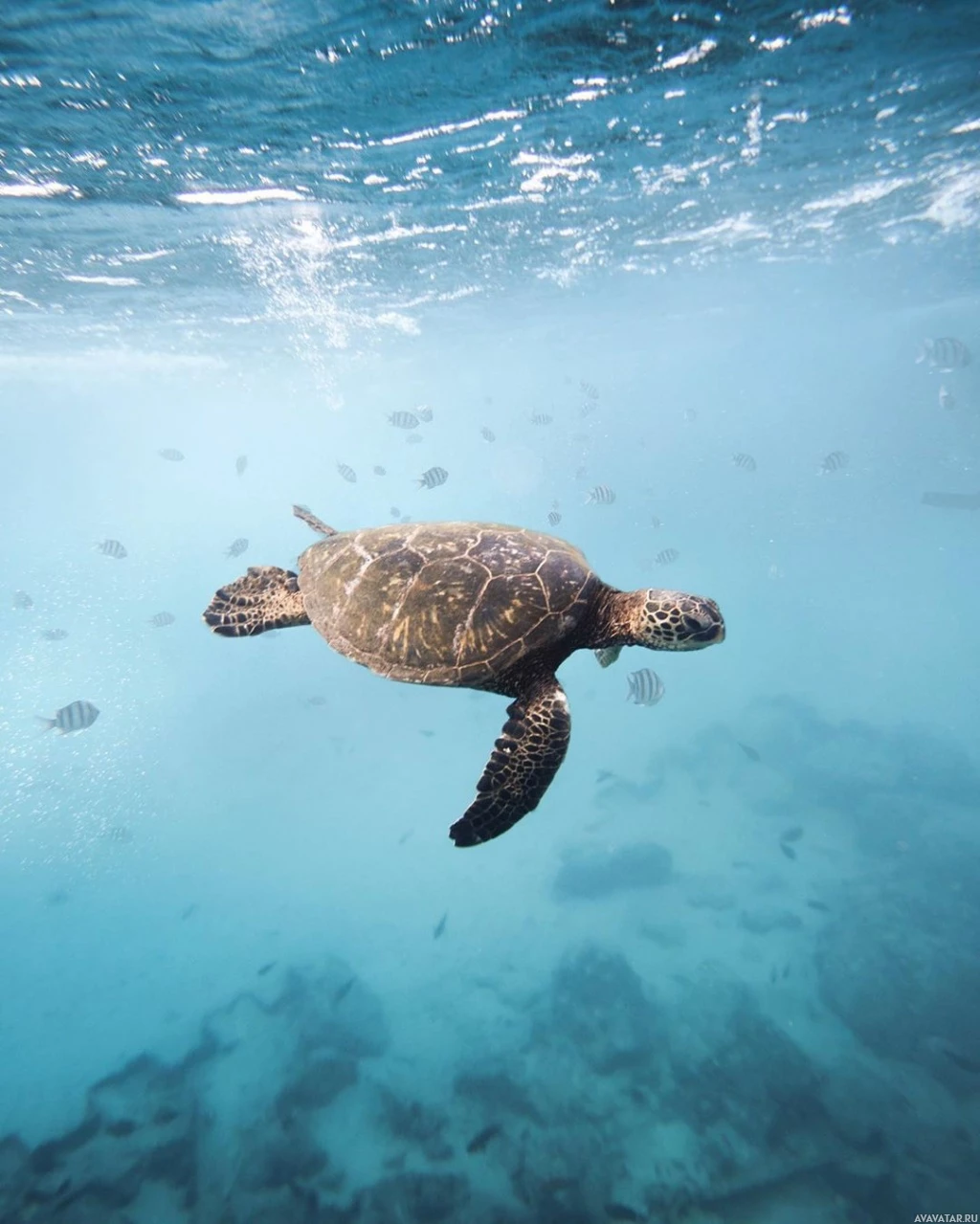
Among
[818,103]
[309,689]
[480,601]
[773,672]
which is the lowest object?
[773,672]

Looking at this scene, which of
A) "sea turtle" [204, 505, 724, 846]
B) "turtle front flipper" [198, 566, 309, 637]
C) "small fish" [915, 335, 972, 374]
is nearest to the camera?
"sea turtle" [204, 505, 724, 846]

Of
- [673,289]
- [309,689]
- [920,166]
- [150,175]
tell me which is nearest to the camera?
[150,175]

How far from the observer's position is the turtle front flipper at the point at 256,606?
18.5 feet

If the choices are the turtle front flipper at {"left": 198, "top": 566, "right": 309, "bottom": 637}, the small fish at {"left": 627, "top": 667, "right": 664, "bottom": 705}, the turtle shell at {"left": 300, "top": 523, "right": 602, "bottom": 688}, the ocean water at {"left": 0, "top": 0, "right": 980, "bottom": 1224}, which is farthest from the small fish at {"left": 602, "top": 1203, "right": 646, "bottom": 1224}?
the turtle front flipper at {"left": 198, "top": 566, "right": 309, "bottom": 637}

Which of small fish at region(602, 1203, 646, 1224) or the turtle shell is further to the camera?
small fish at region(602, 1203, 646, 1224)

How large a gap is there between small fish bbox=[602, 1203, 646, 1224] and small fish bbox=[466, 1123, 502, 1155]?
1.86m

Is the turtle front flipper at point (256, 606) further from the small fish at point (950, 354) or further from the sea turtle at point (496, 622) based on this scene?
the small fish at point (950, 354)

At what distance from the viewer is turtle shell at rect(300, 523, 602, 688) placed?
4.36 meters

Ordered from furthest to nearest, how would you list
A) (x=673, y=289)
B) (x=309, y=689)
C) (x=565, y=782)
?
(x=673, y=289)
(x=309, y=689)
(x=565, y=782)

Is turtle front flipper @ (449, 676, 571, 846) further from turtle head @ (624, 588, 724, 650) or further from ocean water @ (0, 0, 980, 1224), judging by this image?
ocean water @ (0, 0, 980, 1224)

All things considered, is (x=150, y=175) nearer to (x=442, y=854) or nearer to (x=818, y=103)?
(x=818, y=103)

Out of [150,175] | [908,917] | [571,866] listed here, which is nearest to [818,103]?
[150,175]

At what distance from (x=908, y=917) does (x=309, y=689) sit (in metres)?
22.5

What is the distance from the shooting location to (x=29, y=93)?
305 inches
